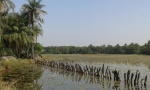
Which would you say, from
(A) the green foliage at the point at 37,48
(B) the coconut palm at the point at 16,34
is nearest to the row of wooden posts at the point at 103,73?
(B) the coconut palm at the point at 16,34

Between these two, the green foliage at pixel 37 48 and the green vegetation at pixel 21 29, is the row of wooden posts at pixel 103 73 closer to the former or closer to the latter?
the green vegetation at pixel 21 29

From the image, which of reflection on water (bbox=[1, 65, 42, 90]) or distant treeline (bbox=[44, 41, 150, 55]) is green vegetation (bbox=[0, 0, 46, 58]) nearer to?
reflection on water (bbox=[1, 65, 42, 90])

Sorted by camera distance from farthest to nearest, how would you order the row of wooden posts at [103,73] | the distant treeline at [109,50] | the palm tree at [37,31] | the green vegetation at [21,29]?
the distant treeline at [109,50], the palm tree at [37,31], the green vegetation at [21,29], the row of wooden posts at [103,73]

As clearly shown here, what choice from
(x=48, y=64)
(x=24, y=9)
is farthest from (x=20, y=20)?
(x=48, y=64)

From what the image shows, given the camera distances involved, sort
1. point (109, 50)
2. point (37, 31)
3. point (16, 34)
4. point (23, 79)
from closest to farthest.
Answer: point (23, 79) < point (16, 34) < point (37, 31) < point (109, 50)

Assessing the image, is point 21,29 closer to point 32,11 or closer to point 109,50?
point 32,11

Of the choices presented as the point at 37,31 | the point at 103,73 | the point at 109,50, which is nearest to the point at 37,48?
the point at 37,31

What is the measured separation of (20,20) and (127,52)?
283 ft

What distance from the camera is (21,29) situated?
55.8 meters

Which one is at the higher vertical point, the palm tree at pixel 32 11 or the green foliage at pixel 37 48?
the palm tree at pixel 32 11

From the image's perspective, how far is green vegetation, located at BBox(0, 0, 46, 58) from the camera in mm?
52656

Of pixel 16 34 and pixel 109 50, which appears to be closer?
pixel 16 34

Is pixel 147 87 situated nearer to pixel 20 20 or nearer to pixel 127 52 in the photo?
pixel 20 20

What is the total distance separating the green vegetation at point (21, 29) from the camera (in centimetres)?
5266
